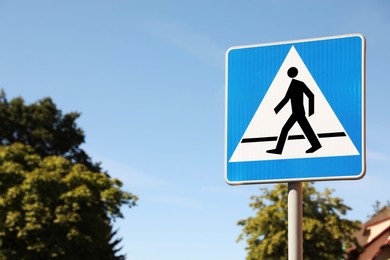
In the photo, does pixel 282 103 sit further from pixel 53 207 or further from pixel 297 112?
pixel 53 207

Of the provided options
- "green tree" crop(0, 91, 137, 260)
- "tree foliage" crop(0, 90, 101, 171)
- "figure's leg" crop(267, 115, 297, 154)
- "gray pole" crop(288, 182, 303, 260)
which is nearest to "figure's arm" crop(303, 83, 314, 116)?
"figure's leg" crop(267, 115, 297, 154)

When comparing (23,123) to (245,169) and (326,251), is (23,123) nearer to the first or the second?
(326,251)

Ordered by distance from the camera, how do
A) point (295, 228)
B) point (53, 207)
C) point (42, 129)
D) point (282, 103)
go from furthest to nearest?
point (42, 129) < point (53, 207) < point (282, 103) < point (295, 228)

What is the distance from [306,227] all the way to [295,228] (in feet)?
146

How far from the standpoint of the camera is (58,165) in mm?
47188

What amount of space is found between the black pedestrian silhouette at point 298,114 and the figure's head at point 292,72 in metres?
0.04

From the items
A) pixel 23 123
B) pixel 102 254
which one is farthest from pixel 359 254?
pixel 23 123

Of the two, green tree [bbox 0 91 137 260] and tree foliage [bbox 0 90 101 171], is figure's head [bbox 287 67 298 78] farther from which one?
tree foliage [bbox 0 90 101 171]

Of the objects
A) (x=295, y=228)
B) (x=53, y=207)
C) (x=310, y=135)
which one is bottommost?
(x=295, y=228)

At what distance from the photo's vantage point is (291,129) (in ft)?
13.5

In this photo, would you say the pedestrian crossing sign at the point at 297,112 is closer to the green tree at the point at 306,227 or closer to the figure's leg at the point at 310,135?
the figure's leg at the point at 310,135

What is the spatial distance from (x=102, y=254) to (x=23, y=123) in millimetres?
14395

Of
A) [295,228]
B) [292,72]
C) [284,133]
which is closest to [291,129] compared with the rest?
[284,133]

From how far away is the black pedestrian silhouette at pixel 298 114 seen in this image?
409 centimetres
